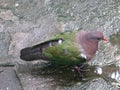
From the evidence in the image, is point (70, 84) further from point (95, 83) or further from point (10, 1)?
point (10, 1)

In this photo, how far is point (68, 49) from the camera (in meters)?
4.27

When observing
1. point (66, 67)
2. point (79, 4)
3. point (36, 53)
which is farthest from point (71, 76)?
point (79, 4)

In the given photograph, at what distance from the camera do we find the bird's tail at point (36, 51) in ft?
14.2

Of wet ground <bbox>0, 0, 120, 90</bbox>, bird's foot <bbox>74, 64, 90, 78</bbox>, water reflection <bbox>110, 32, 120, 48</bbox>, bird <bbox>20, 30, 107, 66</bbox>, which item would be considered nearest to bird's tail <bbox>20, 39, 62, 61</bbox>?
bird <bbox>20, 30, 107, 66</bbox>

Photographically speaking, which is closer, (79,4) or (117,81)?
(117,81)

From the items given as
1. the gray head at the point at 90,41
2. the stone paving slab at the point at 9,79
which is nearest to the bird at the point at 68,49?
the gray head at the point at 90,41

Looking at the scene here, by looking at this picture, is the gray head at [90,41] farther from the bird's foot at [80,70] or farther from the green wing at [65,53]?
the bird's foot at [80,70]

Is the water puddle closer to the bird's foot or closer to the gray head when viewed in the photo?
the bird's foot

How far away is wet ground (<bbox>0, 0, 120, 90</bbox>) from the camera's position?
439cm

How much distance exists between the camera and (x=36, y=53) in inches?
173

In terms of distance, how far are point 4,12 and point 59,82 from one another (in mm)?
1301

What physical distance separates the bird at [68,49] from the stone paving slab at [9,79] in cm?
25

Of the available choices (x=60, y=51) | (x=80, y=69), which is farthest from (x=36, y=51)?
(x=80, y=69)

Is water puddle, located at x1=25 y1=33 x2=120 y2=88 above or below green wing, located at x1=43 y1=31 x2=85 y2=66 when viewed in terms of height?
below
